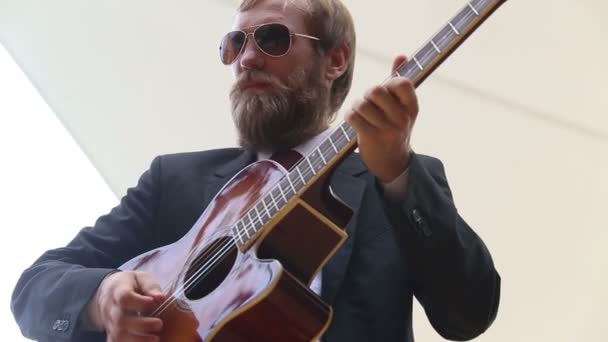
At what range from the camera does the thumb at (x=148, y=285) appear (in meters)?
0.89

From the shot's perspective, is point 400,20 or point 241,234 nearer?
point 241,234

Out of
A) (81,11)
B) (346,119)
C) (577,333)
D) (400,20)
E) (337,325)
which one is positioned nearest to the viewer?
(346,119)

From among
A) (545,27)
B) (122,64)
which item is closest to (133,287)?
(122,64)

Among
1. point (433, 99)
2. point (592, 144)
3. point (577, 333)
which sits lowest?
point (577, 333)

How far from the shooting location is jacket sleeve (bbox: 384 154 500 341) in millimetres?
819

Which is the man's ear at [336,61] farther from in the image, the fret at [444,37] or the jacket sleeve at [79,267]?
the fret at [444,37]

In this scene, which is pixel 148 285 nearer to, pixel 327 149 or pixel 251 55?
pixel 327 149

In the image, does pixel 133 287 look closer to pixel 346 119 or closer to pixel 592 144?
pixel 346 119

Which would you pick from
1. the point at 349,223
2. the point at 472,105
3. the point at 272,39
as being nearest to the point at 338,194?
the point at 349,223

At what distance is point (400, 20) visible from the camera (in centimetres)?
210

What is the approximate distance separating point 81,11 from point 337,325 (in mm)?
1401

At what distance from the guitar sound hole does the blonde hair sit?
0.44m

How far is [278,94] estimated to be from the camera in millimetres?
1143

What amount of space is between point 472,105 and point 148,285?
1.51m
